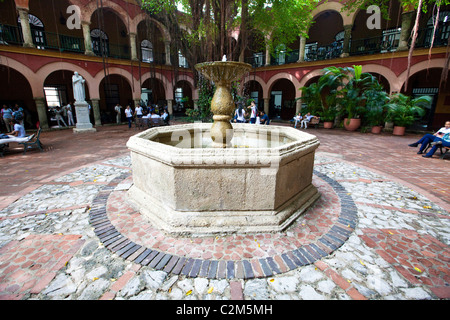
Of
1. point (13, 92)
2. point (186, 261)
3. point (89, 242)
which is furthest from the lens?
point (13, 92)

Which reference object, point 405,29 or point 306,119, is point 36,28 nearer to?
point 306,119

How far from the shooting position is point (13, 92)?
13836 millimetres

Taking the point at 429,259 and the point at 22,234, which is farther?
the point at 22,234

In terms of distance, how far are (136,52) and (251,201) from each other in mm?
16335

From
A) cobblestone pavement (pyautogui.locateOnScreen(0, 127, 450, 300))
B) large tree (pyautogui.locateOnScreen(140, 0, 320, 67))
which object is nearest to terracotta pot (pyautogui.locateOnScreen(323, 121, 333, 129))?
large tree (pyautogui.locateOnScreen(140, 0, 320, 67))

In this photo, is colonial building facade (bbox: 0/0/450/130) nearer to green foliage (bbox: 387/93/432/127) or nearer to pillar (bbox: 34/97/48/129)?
pillar (bbox: 34/97/48/129)

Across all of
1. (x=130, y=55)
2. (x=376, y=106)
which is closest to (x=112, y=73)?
(x=130, y=55)

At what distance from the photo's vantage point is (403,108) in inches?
414

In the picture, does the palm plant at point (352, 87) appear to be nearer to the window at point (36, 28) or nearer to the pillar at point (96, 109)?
the pillar at point (96, 109)

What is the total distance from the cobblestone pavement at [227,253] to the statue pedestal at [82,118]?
8.86 meters

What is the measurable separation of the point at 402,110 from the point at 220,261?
12167 millimetres

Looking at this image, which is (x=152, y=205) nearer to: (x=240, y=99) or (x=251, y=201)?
(x=251, y=201)

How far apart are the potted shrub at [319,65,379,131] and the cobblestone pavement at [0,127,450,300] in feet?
29.2
